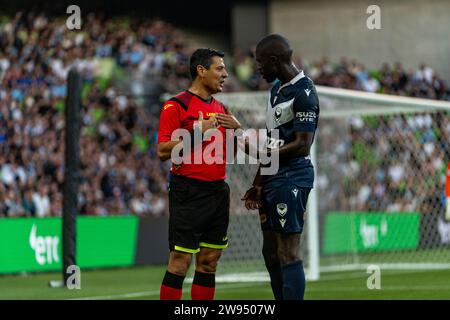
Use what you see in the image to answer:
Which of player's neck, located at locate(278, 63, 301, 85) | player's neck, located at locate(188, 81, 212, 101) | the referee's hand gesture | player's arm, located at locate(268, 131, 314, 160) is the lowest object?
player's arm, located at locate(268, 131, 314, 160)

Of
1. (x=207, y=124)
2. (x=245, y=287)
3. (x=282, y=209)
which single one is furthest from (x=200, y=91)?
(x=245, y=287)

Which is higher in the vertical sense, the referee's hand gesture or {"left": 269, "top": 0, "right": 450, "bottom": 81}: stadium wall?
{"left": 269, "top": 0, "right": 450, "bottom": 81}: stadium wall

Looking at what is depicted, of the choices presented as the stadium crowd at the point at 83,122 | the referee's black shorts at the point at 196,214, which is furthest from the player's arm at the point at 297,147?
the stadium crowd at the point at 83,122

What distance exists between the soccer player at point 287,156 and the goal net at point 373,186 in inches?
287

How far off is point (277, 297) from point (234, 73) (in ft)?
69.7

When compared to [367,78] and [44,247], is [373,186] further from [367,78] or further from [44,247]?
[44,247]

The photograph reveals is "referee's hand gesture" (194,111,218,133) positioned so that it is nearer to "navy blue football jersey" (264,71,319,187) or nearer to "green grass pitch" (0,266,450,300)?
"navy blue football jersey" (264,71,319,187)

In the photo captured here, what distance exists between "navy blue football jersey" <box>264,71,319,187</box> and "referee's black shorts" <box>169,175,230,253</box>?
1.57ft

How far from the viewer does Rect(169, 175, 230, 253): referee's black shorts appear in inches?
329

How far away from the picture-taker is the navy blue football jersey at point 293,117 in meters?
8.05

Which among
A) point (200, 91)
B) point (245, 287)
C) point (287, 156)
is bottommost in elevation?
point (245, 287)

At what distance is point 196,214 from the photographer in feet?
27.5

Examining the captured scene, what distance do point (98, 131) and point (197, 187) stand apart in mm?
15142

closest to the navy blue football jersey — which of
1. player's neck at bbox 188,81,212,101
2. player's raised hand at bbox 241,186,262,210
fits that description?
player's raised hand at bbox 241,186,262,210
